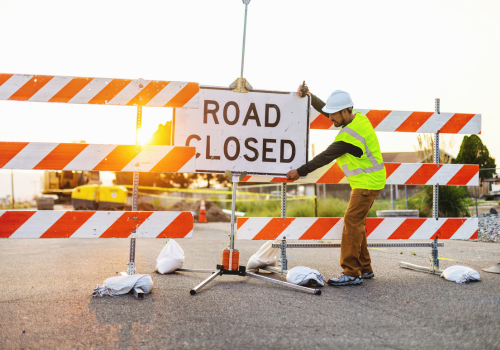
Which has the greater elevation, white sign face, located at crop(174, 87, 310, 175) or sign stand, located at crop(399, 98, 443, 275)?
white sign face, located at crop(174, 87, 310, 175)

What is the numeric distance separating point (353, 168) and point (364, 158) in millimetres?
170

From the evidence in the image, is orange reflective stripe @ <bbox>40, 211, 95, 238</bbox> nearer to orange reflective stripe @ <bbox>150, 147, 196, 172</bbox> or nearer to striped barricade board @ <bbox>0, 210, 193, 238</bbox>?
striped barricade board @ <bbox>0, 210, 193, 238</bbox>

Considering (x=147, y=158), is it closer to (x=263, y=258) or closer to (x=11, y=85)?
(x=11, y=85)

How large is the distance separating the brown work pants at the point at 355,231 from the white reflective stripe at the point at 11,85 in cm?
358

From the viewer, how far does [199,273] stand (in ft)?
17.2

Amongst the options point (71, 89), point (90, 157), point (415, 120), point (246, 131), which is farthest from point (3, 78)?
point (415, 120)

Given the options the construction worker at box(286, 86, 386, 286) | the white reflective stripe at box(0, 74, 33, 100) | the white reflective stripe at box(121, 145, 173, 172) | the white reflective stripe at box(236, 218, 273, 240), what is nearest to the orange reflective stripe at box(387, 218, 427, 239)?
the construction worker at box(286, 86, 386, 286)

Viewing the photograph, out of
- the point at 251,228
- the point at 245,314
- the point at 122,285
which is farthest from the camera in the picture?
the point at 251,228

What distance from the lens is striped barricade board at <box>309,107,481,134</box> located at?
17.4 ft

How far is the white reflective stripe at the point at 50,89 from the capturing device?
4215 millimetres

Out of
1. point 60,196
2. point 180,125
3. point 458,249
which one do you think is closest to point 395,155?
point 60,196

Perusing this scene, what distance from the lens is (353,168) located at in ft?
15.7

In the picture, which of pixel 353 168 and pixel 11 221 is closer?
pixel 11 221

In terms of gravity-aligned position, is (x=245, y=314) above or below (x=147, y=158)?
below
